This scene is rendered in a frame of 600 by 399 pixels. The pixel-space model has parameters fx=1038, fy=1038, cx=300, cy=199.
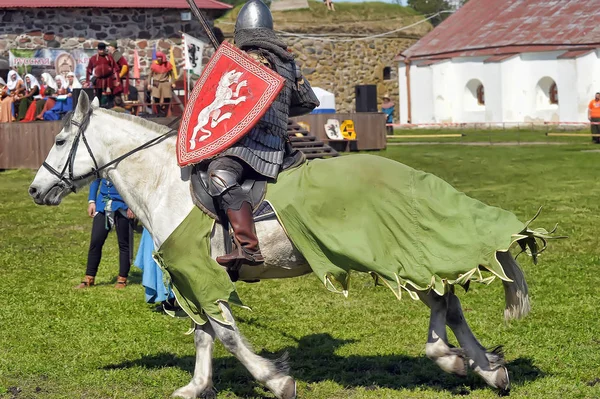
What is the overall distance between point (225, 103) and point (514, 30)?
40.0 m

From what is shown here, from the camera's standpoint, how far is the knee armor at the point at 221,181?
259 inches

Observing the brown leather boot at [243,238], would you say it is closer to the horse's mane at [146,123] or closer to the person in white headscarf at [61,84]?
the horse's mane at [146,123]

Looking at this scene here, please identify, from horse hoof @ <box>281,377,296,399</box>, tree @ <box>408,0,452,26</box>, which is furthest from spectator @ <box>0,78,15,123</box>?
tree @ <box>408,0,452,26</box>

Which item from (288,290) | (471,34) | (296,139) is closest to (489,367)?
(288,290)

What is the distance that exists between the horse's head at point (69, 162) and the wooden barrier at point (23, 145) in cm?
1584

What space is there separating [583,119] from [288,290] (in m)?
32.8

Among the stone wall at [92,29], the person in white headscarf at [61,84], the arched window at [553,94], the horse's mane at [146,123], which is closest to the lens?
the horse's mane at [146,123]

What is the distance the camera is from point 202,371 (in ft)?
22.6

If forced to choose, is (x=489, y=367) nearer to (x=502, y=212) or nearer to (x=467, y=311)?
(x=502, y=212)

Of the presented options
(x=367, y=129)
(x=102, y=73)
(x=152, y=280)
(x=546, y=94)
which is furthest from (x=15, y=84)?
(x=546, y=94)

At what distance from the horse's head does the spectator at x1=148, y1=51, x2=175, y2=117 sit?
704 inches

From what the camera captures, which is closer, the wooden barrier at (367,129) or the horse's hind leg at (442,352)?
the horse's hind leg at (442,352)

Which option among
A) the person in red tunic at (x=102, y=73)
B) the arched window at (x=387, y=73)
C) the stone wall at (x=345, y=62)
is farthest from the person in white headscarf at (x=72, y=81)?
the arched window at (x=387, y=73)

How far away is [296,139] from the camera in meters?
21.1
